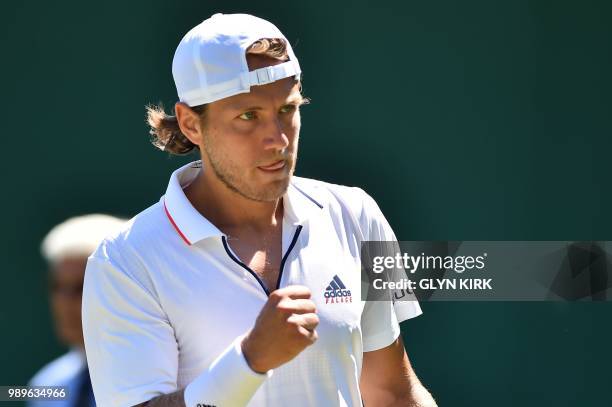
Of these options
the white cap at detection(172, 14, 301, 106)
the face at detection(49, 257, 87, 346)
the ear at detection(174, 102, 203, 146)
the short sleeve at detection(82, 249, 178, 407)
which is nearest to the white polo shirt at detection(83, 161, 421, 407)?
the short sleeve at detection(82, 249, 178, 407)

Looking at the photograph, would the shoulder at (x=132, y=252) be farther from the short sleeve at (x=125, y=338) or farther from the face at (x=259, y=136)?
the face at (x=259, y=136)

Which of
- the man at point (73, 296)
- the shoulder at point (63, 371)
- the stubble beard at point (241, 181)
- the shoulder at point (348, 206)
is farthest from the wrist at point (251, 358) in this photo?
the shoulder at point (63, 371)

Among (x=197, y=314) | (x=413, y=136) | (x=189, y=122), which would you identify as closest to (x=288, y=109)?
(x=189, y=122)

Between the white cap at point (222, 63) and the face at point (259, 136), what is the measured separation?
0.06 ft

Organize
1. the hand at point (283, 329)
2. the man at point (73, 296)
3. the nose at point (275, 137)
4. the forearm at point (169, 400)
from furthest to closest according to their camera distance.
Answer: the man at point (73, 296) → the nose at point (275, 137) → the forearm at point (169, 400) → the hand at point (283, 329)

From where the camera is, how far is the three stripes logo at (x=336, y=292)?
7.13 ft

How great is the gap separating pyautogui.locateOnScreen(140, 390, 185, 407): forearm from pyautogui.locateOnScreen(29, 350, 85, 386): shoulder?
102 cm

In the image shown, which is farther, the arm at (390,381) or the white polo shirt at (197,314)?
the arm at (390,381)

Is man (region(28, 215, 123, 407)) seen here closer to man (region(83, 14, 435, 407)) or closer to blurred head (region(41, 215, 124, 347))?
blurred head (region(41, 215, 124, 347))

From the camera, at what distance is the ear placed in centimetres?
226

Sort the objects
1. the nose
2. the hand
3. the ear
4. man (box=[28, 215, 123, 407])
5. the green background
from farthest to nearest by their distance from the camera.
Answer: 1. the green background
2. man (box=[28, 215, 123, 407])
3. the ear
4. the nose
5. the hand

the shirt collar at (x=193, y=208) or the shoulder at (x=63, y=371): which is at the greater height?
the shirt collar at (x=193, y=208)

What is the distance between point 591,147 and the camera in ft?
12.8

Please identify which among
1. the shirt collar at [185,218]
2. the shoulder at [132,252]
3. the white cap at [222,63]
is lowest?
the shoulder at [132,252]
